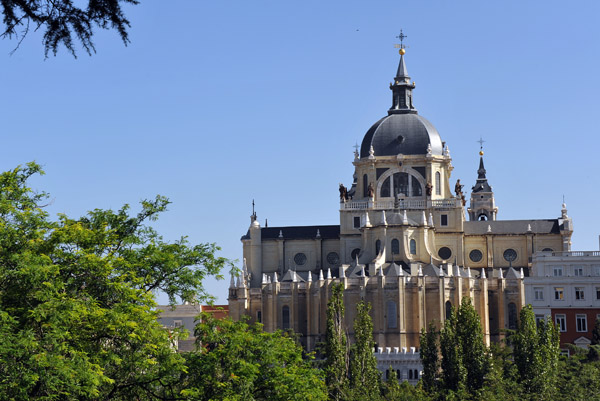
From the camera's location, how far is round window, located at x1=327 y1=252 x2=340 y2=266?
6314 inches

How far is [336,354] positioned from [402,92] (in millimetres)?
73521

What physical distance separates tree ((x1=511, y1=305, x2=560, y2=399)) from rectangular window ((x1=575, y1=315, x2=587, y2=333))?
24.3m

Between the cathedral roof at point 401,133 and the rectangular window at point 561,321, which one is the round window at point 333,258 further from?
the rectangular window at point 561,321

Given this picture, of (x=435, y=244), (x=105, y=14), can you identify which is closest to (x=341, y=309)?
(x=435, y=244)

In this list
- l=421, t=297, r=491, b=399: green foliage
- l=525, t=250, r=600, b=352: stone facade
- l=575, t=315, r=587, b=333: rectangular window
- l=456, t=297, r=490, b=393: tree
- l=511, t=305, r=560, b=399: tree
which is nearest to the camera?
l=511, t=305, r=560, b=399: tree

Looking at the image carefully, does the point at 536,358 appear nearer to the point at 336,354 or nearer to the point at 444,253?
the point at 336,354

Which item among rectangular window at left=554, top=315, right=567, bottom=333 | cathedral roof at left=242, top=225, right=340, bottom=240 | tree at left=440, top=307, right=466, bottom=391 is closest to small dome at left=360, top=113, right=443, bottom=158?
cathedral roof at left=242, top=225, right=340, bottom=240

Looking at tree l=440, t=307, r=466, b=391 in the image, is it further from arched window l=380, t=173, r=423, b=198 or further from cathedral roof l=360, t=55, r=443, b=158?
cathedral roof l=360, t=55, r=443, b=158

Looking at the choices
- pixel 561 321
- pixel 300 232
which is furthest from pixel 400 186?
pixel 561 321

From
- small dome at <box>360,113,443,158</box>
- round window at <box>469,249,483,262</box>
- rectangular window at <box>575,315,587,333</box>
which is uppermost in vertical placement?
small dome at <box>360,113,443,158</box>

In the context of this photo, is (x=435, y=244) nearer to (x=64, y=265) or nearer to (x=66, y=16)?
(x=64, y=265)

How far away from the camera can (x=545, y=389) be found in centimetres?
8100

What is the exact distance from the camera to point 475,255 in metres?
158

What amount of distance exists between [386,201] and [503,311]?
73.4 ft
